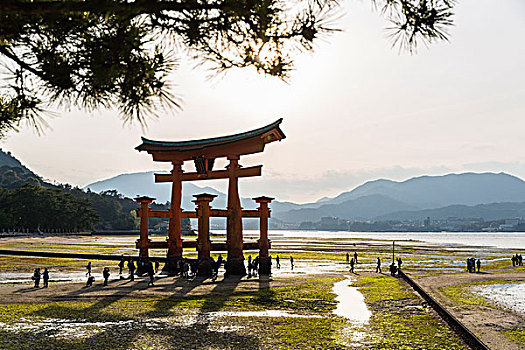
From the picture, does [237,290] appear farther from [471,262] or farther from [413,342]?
[471,262]

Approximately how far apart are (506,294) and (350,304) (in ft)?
32.9

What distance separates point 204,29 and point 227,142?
21.8 metres

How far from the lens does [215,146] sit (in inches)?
1164

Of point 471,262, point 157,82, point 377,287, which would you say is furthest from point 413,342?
point 471,262

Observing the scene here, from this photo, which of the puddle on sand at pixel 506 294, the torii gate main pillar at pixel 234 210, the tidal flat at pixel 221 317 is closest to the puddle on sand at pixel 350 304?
the tidal flat at pixel 221 317

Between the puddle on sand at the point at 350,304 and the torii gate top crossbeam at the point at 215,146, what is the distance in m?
9.53

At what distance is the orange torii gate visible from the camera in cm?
2900

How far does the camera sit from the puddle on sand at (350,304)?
58.4ft

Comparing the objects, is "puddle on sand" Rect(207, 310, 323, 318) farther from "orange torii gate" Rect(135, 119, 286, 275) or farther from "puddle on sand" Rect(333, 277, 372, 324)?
"orange torii gate" Rect(135, 119, 286, 275)

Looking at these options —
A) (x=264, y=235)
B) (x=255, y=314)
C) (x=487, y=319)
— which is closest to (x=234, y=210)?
(x=264, y=235)

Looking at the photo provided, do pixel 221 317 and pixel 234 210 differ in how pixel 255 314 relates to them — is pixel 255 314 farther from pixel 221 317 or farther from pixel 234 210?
pixel 234 210

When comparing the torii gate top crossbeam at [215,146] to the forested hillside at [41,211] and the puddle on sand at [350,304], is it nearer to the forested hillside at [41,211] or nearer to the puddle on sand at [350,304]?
the puddle on sand at [350,304]

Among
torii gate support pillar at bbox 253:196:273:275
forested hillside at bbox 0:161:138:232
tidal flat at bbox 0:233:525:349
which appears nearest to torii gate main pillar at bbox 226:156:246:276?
torii gate support pillar at bbox 253:196:273:275

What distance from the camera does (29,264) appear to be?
3862 centimetres
